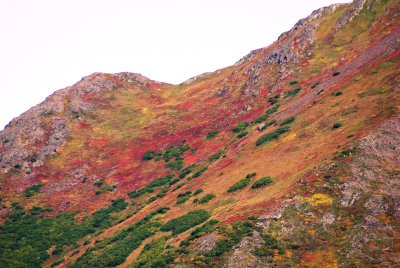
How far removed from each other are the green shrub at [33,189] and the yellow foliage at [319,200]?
55190 mm

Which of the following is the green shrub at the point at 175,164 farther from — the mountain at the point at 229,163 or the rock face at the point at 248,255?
the rock face at the point at 248,255

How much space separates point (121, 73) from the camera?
414 feet

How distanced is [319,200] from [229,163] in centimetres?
2375

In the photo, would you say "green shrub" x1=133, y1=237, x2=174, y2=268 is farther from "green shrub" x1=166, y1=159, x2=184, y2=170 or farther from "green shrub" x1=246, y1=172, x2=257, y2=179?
"green shrub" x1=166, y1=159, x2=184, y2=170

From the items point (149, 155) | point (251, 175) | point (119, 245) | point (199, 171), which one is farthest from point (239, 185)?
point (149, 155)

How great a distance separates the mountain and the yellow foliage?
15 centimetres

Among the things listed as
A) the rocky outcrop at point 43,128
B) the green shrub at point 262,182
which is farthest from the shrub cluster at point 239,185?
the rocky outcrop at point 43,128

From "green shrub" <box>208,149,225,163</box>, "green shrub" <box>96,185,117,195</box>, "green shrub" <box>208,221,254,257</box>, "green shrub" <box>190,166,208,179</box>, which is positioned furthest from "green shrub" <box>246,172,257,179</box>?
"green shrub" <box>96,185,117,195</box>

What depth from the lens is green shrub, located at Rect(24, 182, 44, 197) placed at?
70.3m

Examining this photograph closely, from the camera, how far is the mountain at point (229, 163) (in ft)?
104

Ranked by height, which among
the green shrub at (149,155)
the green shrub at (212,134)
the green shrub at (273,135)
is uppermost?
the green shrub at (149,155)

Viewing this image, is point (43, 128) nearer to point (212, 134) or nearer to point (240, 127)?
point (212, 134)

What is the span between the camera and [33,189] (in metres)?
71.7

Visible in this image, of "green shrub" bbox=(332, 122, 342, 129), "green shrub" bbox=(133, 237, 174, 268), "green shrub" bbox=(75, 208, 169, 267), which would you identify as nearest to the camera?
"green shrub" bbox=(133, 237, 174, 268)
